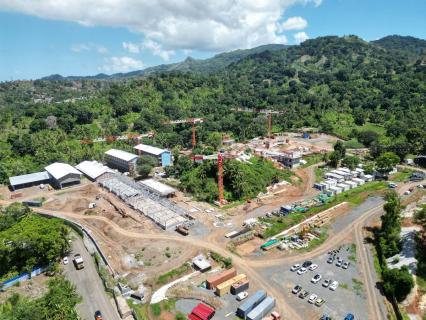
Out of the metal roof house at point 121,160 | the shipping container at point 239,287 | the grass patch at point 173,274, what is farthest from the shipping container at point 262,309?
the metal roof house at point 121,160

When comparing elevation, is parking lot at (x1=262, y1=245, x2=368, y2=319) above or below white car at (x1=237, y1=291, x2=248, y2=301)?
below

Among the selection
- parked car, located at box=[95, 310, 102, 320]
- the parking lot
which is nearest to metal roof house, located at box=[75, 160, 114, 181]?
parked car, located at box=[95, 310, 102, 320]

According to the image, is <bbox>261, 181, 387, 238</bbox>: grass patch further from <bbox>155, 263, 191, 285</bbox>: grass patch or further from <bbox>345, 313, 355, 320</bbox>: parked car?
<bbox>345, 313, 355, 320</bbox>: parked car

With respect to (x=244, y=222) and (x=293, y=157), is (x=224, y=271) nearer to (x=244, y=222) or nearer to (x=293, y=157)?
(x=244, y=222)

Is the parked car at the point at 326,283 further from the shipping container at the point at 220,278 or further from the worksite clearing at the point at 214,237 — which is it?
the shipping container at the point at 220,278

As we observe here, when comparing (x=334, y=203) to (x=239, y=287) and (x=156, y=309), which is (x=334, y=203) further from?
(x=156, y=309)

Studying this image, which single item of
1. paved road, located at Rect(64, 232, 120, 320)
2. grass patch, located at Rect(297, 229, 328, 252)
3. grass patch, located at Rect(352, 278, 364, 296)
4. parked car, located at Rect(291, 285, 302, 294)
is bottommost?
grass patch, located at Rect(352, 278, 364, 296)

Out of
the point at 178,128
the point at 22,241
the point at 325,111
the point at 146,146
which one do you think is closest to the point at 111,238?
the point at 22,241
